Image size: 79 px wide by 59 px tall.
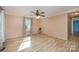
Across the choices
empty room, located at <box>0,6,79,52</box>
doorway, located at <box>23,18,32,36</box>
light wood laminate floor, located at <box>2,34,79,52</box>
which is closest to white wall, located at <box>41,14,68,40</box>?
empty room, located at <box>0,6,79,52</box>

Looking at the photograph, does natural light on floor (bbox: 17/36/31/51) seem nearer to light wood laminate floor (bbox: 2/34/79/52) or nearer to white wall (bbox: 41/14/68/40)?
light wood laminate floor (bbox: 2/34/79/52)

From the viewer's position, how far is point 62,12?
6.77 feet

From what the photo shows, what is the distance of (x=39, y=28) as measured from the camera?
2143 mm

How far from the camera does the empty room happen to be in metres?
1.96

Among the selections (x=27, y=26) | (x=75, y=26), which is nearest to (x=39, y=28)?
(x=27, y=26)

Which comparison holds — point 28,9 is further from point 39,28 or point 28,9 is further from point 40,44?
point 40,44

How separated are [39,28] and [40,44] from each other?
35cm

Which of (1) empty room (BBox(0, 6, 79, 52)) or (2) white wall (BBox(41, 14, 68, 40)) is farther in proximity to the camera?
(2) white wall (BBox(41, 14, 68, 40))

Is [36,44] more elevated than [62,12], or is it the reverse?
[62,12]
